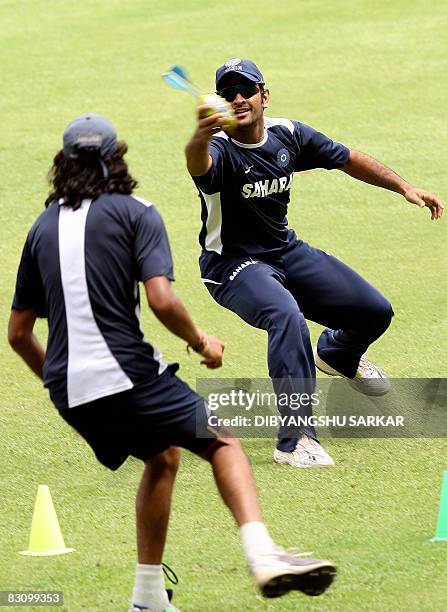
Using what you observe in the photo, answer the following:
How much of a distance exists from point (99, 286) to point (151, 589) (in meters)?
1.31

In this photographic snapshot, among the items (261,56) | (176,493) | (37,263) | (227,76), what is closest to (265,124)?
(227,76)

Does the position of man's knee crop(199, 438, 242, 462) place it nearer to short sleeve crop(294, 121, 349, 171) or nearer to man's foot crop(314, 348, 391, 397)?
short sleeve crop(294, 121, 349, 171)

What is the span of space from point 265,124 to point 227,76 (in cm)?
45

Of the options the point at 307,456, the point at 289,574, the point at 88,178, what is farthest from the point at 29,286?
the point at 307,456

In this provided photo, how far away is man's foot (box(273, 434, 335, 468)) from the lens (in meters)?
7.93

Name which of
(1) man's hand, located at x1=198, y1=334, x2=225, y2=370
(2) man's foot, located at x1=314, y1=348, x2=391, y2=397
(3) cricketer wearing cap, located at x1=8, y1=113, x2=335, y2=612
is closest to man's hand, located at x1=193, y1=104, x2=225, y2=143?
(3) cricketer wearing cap, located at x1=8, y1=113, x2=335, y2=612

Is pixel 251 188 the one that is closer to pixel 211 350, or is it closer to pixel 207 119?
pixel 207 119

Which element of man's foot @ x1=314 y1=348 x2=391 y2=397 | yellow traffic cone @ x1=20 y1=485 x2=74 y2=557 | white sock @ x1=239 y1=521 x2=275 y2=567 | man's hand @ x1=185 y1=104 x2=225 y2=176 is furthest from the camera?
man's foot @ x1=314 y1=348 x2=391 y2=397

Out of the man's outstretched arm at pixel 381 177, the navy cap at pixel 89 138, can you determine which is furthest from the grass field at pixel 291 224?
the navy cap at pixel 89 138

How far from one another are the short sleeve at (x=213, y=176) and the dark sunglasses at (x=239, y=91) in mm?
298

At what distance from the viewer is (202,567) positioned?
255 inches

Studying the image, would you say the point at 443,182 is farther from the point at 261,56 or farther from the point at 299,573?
the point at 299,573

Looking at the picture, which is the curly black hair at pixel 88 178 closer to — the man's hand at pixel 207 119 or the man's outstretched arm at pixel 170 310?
the man's outstretched arm at pixel 170 310

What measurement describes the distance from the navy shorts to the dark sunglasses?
9.51 ft
